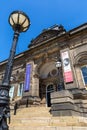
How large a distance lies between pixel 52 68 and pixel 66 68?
396cm

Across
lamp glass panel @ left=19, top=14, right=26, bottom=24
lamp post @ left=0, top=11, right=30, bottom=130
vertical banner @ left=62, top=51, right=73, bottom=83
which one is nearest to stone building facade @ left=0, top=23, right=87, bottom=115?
vertical banner @ left=62, top=51, right=73, bottom=83

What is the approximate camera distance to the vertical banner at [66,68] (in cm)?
1279

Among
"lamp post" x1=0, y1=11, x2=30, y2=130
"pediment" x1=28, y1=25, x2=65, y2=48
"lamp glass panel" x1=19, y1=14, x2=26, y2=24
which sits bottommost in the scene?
"lamp post" x1=0, y1=11, x2=30, y2=130

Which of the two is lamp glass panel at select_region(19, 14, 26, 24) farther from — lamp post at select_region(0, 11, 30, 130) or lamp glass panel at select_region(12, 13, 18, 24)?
lamp glass panel at select_region(12, 13, 18, 24)

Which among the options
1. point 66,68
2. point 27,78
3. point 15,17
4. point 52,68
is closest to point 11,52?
point 15,17

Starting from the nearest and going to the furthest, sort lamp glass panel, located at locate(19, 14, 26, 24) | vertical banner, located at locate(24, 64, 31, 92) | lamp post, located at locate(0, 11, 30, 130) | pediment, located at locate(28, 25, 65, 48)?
lamp post, located at locate(0, 11, 30, 130), lamp glass panel, located at locate(19, 14, 26, 24), vertical banner, located at locate(24, 64, 31, 92), pediment, located at locate(28, 25, 65, 48)

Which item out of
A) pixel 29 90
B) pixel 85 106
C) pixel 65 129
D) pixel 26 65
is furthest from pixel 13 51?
pixel 26 65

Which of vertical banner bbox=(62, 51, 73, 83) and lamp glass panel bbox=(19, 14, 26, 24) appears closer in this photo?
lamp glass panel bbox=(19, 14, 26, 24)

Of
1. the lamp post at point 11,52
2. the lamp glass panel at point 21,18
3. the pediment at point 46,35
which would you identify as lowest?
the lamp post at point 11,52

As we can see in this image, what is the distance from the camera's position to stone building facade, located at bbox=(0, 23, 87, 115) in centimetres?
1283

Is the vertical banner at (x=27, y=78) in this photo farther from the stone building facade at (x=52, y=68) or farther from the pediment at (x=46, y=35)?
the pediment at (x=46, y=35)

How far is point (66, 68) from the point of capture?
13688 millimetres

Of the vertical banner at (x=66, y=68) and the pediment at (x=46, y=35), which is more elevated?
the pediment at (x=46, y=35)

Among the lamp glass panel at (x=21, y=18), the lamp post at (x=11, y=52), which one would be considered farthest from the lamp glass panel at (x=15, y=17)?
the lamp glass panel at (x=21, y=18)
